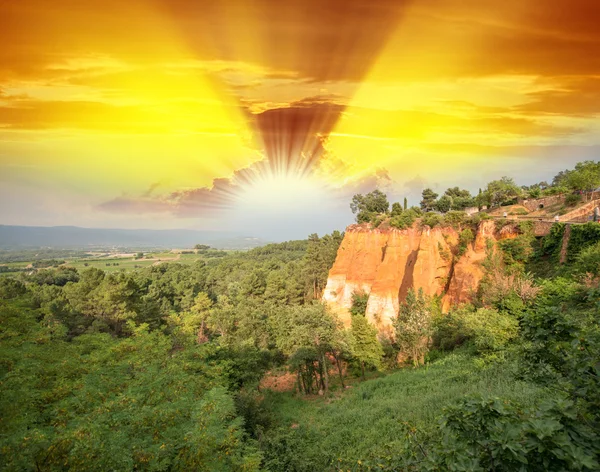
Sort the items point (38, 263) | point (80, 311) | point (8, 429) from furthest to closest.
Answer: point (38, 263) < point (80, 311) < point (8, 429)

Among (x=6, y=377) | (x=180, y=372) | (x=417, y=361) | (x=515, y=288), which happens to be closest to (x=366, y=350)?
(x=417, y=361)

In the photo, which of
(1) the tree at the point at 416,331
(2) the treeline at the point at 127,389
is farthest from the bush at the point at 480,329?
(2) the treeline at the point at 127,389

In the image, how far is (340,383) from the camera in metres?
31.1

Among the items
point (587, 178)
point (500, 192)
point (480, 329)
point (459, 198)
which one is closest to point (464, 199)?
point (459, 198)

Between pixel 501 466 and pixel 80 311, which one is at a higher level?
pixel 501 466

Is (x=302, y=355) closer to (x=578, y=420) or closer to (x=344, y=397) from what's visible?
(x=344, y=397)

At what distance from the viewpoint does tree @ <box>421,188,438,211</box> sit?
5347 centimetres

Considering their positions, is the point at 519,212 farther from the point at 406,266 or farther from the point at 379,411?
the point at 379,411

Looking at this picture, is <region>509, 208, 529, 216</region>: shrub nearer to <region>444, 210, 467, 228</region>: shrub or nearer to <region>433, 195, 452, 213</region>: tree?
<region>444, 210, 467, 228</region>: shrub

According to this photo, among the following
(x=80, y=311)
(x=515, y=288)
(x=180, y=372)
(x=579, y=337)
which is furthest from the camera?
(x=80, y=311)

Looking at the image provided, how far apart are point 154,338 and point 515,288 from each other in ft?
87.3

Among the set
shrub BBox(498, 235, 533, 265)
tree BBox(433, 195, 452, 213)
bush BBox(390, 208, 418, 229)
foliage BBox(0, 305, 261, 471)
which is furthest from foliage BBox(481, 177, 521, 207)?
foliage BBox(0, 305, 261, 471)

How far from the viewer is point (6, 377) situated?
10.8 meters

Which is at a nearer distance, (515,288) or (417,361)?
(515,288)
